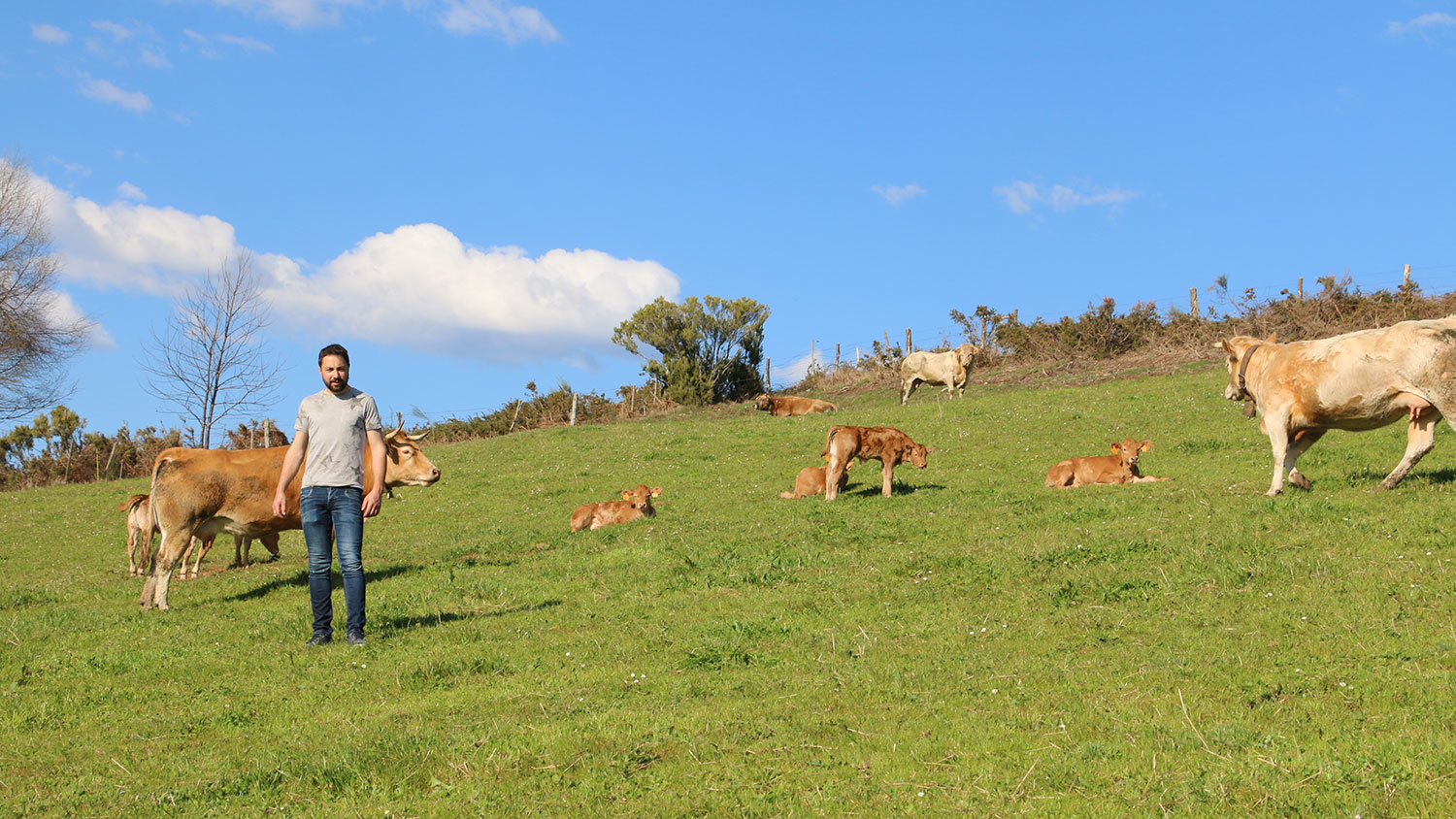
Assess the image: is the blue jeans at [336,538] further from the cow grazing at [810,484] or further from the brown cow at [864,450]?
the cow grazing at [810,484]

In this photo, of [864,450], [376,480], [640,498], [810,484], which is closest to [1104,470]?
[864,450]

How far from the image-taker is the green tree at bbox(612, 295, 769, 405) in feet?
179

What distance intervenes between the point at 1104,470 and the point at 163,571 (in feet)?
44.3

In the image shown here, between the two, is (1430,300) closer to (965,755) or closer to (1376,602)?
(1376,602)

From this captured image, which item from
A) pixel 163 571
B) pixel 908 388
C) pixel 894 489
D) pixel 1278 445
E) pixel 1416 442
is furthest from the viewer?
pixel 908 388

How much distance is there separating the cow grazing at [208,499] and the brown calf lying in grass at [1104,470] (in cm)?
1065

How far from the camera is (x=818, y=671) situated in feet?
24.6

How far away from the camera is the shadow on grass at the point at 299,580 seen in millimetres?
12352

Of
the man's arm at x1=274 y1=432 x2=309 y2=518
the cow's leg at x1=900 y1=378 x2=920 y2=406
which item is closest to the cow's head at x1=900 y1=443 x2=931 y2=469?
the man's arm at x1=274 y1=432 x2=309 y2=518

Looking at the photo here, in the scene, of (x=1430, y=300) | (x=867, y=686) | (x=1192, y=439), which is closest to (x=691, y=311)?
(x=1430, y=300)

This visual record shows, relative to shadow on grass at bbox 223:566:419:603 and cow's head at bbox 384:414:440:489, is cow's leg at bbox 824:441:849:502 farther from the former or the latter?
shadow on grass at bbox 223:566:419:603

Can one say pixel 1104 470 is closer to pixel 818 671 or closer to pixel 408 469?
pixel 818 671

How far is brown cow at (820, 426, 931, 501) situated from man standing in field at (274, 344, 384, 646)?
9.20 metres

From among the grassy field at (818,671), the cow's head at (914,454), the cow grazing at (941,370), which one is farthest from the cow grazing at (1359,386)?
the cow grazing at (941,370)
